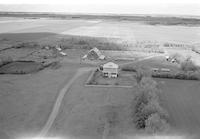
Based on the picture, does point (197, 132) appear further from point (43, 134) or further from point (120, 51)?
point (120, 51)

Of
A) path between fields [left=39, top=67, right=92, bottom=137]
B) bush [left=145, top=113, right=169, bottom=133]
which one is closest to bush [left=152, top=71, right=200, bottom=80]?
path between fields [left=39, top=67, right=92, bottom=137]

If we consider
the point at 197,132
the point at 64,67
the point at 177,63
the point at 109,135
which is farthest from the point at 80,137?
the point at 177,63

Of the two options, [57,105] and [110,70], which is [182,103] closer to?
[110,70]

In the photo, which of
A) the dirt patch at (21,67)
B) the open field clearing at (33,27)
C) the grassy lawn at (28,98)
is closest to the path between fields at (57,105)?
the grassy lawn at (28,98)

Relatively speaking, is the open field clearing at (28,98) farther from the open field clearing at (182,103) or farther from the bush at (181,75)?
the bush at (181,75)

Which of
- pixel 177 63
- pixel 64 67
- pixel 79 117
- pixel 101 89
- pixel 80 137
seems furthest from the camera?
pixel 177 63

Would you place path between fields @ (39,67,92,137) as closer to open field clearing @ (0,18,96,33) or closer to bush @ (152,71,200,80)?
bush @ (152,71,200,80)
